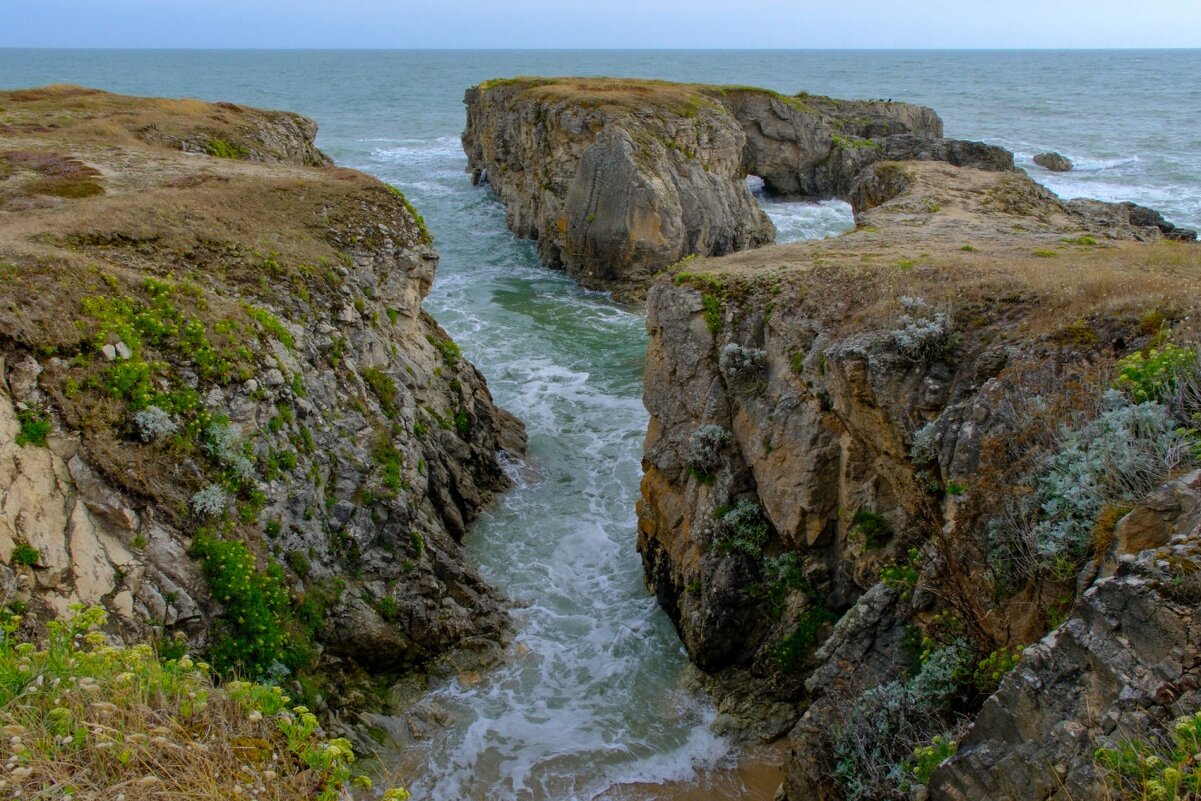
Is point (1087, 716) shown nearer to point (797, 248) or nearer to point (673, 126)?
point (797, 248)

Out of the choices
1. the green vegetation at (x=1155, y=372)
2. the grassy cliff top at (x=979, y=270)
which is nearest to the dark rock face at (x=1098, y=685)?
the green vegetation at (x=1155, y=372)

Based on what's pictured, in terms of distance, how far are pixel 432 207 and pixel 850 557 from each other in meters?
42.9

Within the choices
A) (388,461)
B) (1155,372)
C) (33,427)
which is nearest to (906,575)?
(1155,372)

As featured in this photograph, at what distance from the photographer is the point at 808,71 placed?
598 ft

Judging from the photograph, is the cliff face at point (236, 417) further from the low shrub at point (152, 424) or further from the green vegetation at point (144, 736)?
the green vegetation at point (144, 736)

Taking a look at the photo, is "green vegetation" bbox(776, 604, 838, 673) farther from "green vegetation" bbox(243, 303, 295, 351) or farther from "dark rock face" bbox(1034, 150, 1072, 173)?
"dark rock face" bbox(1034, 150, 1072, 173)

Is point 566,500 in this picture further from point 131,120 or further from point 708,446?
point 131,120

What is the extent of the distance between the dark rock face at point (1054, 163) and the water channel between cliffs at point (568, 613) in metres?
45.9

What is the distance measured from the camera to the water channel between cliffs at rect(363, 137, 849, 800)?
12.2 metres

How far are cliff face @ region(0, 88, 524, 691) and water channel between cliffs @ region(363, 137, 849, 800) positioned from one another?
1.00 meters

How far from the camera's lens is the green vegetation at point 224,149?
26.8m

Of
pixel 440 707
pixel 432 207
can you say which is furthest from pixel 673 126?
pixel 440 707

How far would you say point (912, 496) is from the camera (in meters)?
10.7

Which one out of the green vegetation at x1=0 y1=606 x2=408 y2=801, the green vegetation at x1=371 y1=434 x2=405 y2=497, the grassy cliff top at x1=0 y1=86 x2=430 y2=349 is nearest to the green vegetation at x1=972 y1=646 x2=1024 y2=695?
the green vegetation at x1=0 y1=606 x2=408 y2=801
